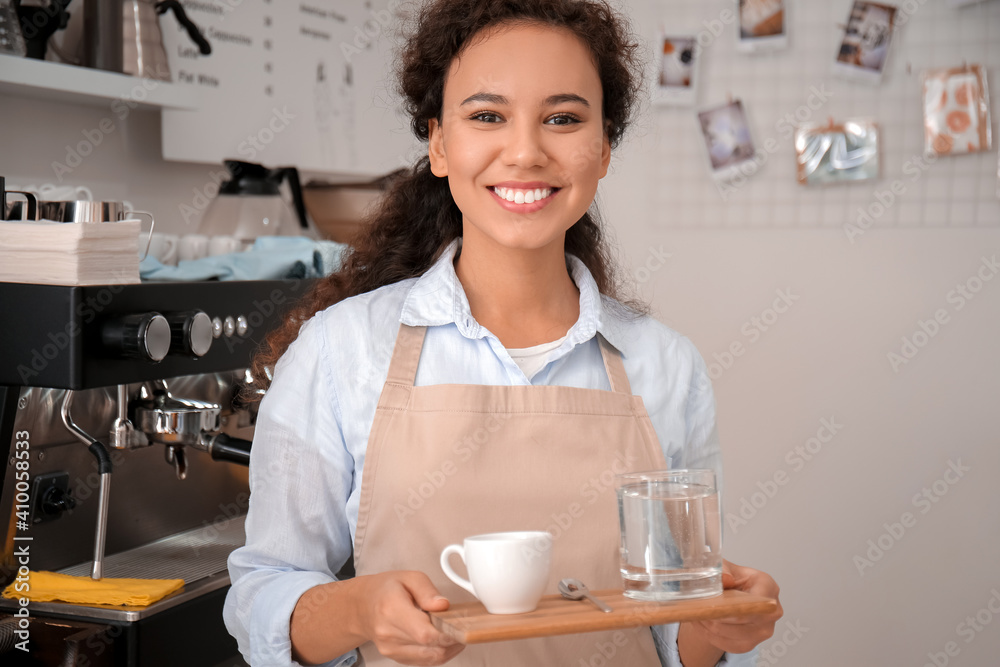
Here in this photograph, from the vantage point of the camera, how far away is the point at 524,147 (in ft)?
3.22

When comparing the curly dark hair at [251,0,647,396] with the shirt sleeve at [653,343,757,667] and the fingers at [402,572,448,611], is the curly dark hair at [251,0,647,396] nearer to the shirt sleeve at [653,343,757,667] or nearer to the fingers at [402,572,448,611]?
the shirt sleeve at [653,343,757,667]

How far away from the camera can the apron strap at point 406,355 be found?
1.01m

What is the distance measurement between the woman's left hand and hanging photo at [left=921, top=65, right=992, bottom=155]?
1890 millimetres

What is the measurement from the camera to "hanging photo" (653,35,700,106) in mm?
2582

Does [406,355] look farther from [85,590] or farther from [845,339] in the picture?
[845,339]

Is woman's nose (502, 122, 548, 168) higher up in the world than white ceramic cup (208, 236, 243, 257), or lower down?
higher up

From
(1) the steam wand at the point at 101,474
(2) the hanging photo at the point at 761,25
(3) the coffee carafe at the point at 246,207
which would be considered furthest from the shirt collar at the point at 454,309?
(2) the hanging photo at the point at 761,25

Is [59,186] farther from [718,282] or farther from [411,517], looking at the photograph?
[718,282]

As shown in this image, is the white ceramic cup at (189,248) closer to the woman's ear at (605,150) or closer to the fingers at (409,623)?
the woman's ear at (605,150)

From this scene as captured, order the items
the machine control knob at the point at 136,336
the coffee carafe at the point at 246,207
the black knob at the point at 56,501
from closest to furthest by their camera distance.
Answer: the machine control knob at the point at 136,336 → the black knob at the point at 56,501 → the coffee carafe at the point at 246,207

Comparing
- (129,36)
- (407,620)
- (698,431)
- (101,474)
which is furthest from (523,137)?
(129,36)

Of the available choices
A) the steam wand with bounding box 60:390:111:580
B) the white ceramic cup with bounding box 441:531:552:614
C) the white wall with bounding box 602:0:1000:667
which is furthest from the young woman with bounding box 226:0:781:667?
the white wall with bounding box 602:0:1000:667

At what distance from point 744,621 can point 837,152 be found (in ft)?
6.31

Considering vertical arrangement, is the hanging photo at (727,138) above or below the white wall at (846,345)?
Answer: above
